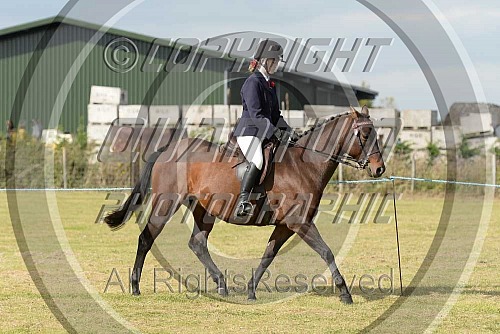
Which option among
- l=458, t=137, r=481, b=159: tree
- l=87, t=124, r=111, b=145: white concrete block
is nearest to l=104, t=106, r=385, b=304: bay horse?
l=458, t=137, r=481, b=159: tree

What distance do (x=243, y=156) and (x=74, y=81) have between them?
2725 cm

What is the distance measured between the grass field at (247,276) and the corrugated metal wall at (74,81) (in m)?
15.2

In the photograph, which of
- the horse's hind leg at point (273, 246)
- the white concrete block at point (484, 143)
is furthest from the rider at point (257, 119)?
the white concrete block at point (484, 143)

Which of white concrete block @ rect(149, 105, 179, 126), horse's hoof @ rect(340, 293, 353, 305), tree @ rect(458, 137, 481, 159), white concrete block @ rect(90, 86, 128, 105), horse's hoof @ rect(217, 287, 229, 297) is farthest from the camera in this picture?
white concrete block @ rect(90, 86, 128, 105)

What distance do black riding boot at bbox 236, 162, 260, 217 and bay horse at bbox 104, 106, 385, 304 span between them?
0.20 metres

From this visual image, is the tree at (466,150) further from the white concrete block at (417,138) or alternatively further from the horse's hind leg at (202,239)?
the horse's hind leg at (202,239)

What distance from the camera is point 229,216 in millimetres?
9945

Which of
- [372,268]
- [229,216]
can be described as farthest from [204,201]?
[372,268]

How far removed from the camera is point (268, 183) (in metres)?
9.75

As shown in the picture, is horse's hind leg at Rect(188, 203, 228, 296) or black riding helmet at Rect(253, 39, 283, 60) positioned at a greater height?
black riding helmet at Rect(253, 39, 283, 60)

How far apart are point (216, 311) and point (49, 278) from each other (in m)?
3.33

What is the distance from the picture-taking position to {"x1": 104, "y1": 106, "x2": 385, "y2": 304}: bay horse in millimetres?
9430

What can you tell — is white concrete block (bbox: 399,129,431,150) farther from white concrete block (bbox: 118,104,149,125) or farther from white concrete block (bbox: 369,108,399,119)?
white concrete block (bbox: 118,104,149,125)

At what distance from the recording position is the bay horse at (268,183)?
30.9 feet
